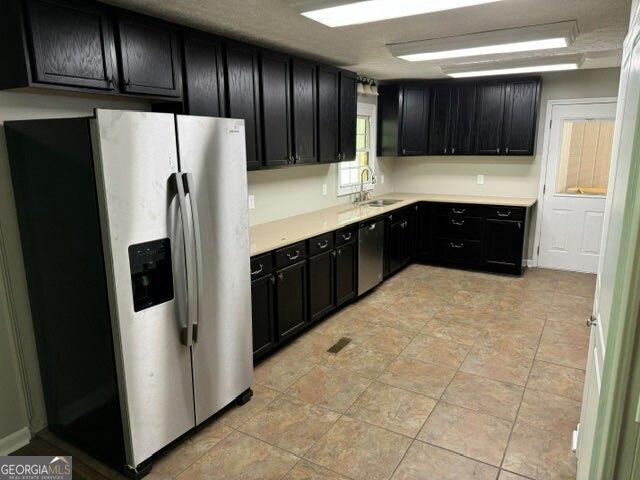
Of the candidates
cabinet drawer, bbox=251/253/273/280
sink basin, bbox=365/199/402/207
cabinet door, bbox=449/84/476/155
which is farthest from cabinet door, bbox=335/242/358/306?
cabinet door, bbox=449/84/476/155

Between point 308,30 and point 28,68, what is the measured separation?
177cm

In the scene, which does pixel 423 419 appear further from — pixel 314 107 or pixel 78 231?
pixel 314 107

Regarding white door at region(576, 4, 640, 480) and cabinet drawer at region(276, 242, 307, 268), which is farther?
cabinet drawer at region(276, 242, 307, 268)

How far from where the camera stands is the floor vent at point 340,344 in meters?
3.45

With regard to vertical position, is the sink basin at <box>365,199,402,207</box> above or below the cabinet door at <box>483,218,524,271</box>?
above

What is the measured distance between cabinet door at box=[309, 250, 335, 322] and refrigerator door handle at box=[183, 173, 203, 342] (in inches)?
58.0

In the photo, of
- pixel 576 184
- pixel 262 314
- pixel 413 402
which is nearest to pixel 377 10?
pixel 262 314

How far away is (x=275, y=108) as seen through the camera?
3510mm

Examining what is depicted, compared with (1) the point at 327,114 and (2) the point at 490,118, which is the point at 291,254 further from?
(2) the point at 490,118

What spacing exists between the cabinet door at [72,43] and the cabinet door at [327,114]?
2133 millimetres

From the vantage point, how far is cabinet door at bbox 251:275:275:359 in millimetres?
3037

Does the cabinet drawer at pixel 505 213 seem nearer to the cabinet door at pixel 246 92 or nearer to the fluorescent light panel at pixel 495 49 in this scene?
the fluorescent light panel at pixel 495 49

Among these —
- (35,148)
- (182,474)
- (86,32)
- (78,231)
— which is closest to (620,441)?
(182,474)

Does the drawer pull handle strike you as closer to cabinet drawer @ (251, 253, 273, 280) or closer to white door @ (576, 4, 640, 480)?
cabinet drawer @ (251, 253, 273, 280)
